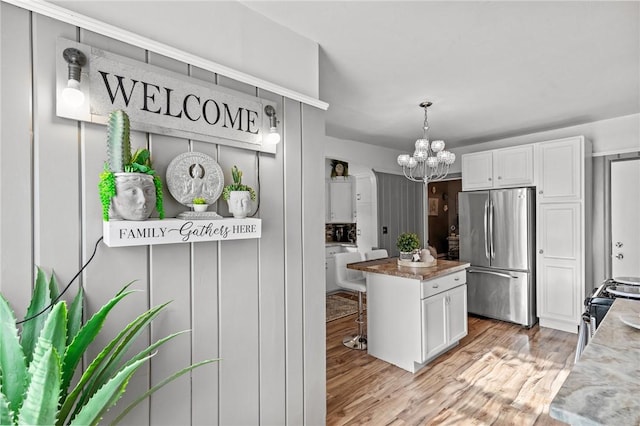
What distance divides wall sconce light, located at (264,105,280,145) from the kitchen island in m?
1.75

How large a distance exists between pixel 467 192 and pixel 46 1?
4417 mm

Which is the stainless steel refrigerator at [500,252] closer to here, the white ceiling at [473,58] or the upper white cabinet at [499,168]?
the upper white cabinet at [499,168]

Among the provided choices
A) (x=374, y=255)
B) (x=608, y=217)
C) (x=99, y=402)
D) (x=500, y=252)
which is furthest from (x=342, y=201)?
(x=99, y=402)

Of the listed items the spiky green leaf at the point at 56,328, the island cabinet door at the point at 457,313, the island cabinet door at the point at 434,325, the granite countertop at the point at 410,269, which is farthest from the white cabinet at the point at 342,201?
the spiky green leaf at the point at 56,328

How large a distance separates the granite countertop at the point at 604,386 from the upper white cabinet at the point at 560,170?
2972 mm

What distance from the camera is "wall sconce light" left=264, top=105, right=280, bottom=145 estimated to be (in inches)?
62.7

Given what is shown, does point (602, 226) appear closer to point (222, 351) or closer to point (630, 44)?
point (630, 44)

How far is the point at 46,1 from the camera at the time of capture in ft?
3.52

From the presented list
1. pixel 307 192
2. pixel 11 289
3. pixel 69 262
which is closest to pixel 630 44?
pixel 307 192

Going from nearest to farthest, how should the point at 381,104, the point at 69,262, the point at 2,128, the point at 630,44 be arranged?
1. the point at 2,128
2. the point at 69,262
3. the point at 630,44
4. the point at 381,104

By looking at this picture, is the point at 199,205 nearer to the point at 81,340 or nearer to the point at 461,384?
the point at 81,340

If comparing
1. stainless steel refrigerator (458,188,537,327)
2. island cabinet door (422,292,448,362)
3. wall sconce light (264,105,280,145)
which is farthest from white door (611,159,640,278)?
wall sconce light (264,105,280,145)

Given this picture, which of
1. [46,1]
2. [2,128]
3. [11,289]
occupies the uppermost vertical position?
[46,1]

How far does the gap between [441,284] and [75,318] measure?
270 centimetres
